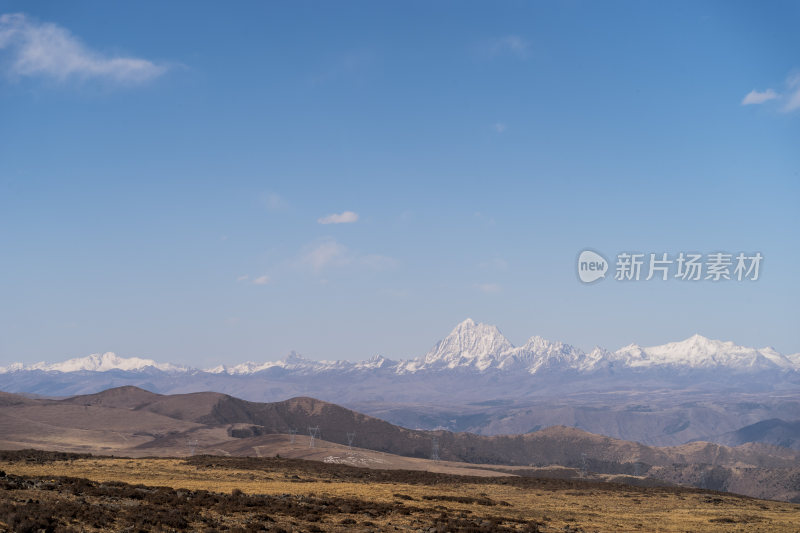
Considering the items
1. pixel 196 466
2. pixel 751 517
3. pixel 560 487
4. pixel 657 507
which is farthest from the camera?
pixel 560 487

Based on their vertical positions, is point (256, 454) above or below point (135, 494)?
below

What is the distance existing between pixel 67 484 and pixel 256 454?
485 feet

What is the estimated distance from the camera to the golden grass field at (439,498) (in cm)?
4953

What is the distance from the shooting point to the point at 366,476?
89.6 meters

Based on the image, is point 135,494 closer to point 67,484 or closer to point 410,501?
point 67,484

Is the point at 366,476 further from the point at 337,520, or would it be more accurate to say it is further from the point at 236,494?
the point at 337,520

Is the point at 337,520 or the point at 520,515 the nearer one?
the point at 337,520

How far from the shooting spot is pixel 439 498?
64.4 meters

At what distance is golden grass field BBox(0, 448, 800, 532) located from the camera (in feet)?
163

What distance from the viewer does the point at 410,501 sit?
61125 mm

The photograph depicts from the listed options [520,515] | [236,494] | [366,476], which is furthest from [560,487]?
[236,494]

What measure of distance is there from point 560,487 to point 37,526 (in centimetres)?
7006

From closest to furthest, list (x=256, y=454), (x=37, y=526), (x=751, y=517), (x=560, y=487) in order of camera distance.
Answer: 1. (x=37, y=526)
2. (x=751, y=517)
3. (x=560, y=487)
4. (x=256, y=454)

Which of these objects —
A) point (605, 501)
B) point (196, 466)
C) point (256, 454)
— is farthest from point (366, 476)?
point (256, 454)
